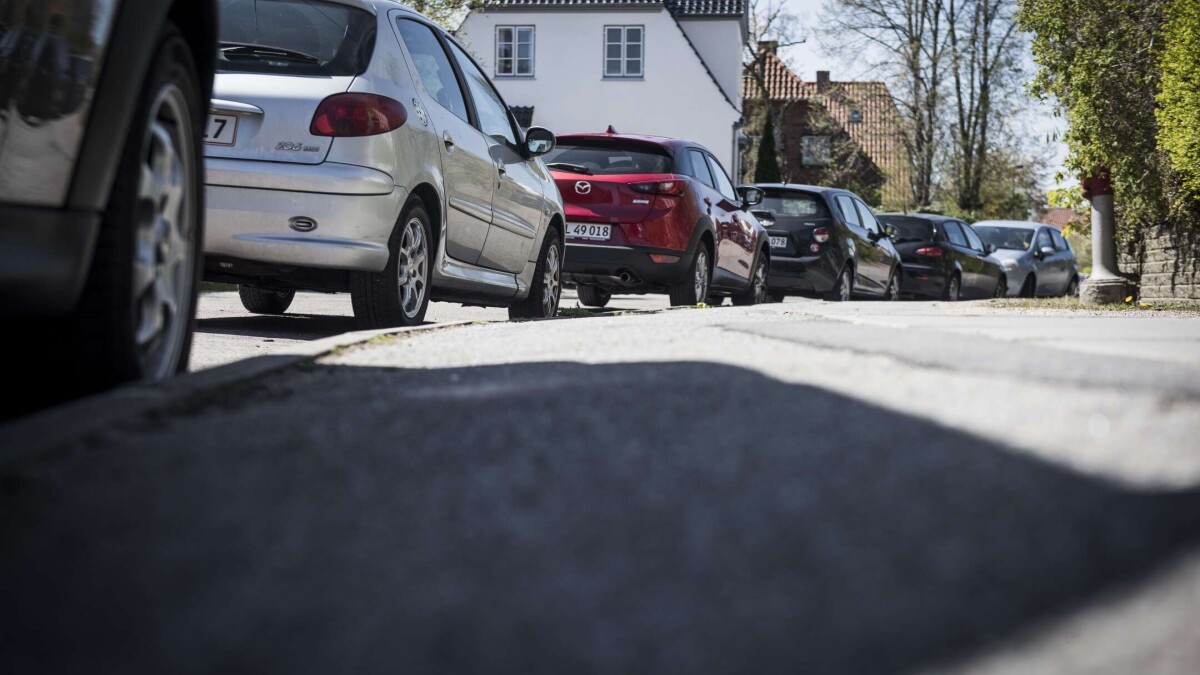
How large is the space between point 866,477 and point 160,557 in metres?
1.24

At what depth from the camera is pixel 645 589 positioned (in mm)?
1983

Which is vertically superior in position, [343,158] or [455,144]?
[455,144]

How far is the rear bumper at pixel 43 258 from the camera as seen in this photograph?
3.21 m

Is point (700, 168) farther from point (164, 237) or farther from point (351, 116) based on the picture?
point (164, 237)

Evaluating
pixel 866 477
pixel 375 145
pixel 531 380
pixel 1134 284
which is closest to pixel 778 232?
pixel 1134 284

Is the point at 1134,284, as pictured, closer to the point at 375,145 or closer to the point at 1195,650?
the point at 375,145

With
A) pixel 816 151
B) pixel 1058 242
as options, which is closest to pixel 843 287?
pixel 1058 242

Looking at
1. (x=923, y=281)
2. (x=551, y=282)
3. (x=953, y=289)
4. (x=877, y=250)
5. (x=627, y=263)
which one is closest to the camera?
(x=551, y=282)

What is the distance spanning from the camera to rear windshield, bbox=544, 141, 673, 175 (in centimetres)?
1255

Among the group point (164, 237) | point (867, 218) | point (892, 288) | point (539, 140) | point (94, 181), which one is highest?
point (539, 140)

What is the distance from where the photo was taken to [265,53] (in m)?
7.45

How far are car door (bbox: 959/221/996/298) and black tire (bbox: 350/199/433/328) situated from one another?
16.5 m

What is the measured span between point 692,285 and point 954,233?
1197 cm

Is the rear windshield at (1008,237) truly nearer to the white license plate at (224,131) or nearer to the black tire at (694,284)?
the black tire at (694,284)
